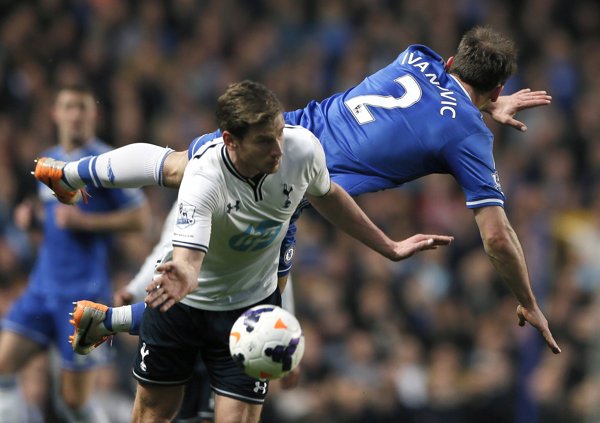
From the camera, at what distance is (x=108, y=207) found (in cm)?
878

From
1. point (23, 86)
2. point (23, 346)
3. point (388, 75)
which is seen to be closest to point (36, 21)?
point (23, 86)

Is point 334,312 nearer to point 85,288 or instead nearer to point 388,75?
point 85,288

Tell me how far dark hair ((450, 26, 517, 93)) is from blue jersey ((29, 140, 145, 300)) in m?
2.74

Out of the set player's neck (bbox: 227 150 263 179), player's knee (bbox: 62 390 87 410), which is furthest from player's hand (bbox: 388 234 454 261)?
player's knee (bbox: 62 390 87 410)

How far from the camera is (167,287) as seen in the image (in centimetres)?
561

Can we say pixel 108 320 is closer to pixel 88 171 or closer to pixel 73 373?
pixel 88 171

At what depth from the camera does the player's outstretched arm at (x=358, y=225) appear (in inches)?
258

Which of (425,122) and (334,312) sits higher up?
(425,122)

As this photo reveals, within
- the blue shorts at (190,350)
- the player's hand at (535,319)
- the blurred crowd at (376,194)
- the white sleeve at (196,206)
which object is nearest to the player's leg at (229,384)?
the blue shorts at (190,350)

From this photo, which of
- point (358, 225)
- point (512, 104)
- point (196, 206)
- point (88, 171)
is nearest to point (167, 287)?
point (196, 206)

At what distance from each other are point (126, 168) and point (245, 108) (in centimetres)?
117

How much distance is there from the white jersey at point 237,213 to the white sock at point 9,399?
250cm

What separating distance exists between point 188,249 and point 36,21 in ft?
26.9

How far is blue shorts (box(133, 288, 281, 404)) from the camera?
21.4ft
